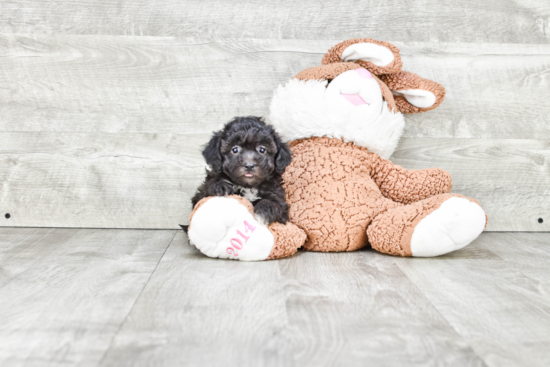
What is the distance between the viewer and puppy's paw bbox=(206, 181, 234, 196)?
4.42 ft

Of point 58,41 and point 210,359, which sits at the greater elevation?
point 58,41

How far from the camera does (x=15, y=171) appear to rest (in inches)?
70.7

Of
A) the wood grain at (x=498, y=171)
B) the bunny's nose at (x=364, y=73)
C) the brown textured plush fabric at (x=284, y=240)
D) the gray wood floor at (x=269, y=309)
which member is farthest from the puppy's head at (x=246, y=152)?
the wood grain at (x=498, y=171)

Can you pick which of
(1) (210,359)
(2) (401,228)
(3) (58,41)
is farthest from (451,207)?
(3) (58,41)

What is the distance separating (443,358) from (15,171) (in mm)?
1675

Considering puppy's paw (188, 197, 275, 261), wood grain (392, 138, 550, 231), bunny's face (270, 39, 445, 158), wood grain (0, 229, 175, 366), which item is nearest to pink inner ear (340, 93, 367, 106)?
bunny's face (270, 39, 445, 158)

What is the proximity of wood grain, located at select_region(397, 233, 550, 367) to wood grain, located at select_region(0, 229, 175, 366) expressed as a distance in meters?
0.68

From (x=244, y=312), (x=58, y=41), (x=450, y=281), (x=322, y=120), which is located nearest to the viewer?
(x=244, y=312)

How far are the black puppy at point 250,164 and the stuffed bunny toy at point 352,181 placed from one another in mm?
62

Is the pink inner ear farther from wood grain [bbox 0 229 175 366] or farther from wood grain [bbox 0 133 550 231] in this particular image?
wood grain [bbox 0 229 175 366]

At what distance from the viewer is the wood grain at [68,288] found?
80cm

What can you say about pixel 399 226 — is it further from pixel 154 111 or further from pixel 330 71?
pixel 154 111

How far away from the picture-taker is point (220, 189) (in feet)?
4.43

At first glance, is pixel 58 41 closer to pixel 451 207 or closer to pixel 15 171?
pixel 15 171
